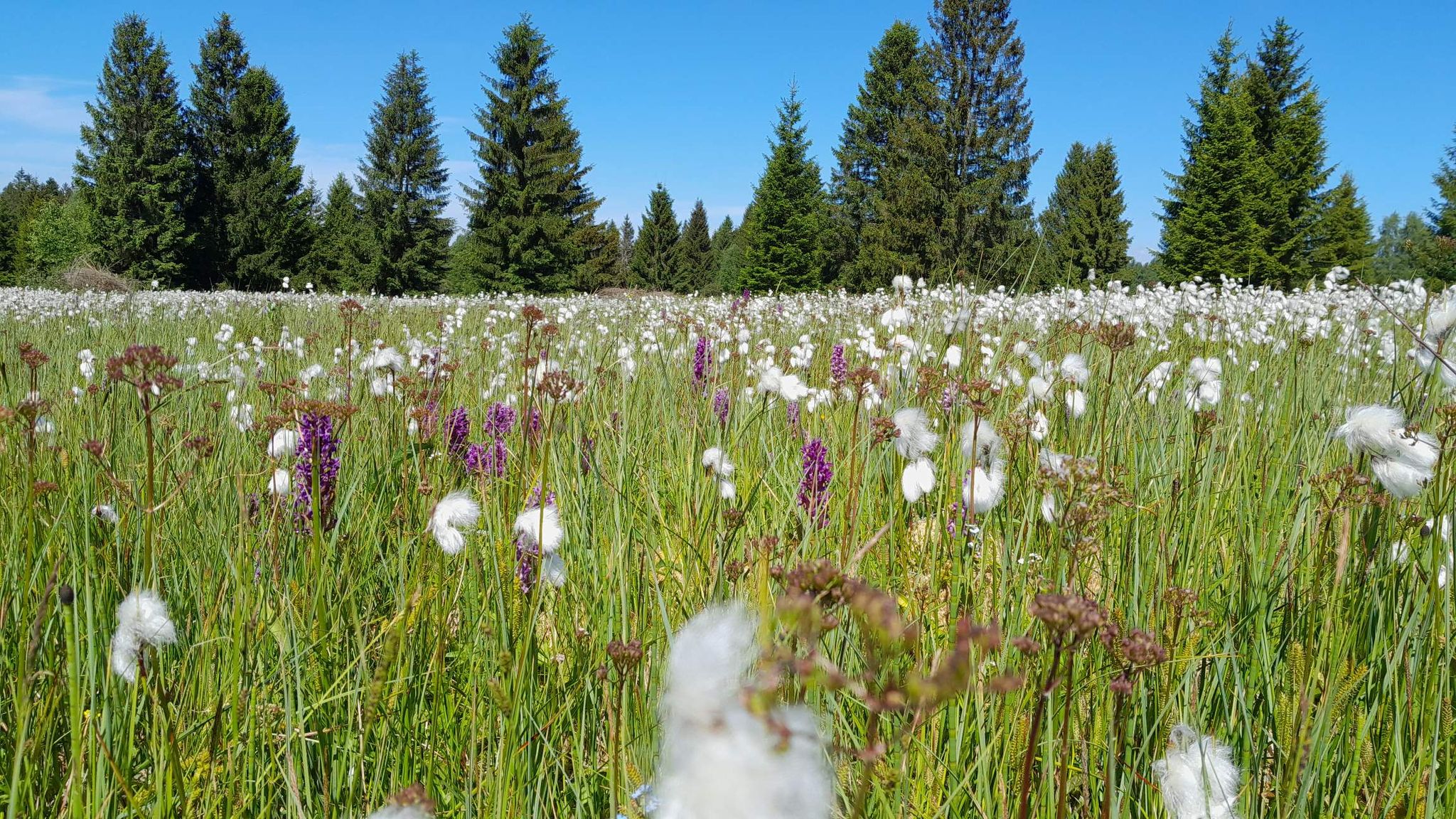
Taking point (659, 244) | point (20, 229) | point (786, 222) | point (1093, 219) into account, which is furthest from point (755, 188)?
point (20, 229)

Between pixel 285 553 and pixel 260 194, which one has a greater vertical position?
pixel 260 194

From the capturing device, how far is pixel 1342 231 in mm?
39875

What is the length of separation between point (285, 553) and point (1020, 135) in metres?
42.9

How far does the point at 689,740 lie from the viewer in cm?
47

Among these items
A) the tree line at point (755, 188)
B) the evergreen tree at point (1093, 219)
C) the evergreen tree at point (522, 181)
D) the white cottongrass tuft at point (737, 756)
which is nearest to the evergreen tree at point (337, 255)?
the tree line at point (755, 188)

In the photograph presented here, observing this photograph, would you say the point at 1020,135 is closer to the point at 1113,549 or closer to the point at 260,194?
the point at 260,194

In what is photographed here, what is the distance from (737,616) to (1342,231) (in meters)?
49.3

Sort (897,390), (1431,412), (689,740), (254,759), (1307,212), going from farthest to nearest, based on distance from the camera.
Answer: (1307,212) → (897,390) → (1431,412) → (254,759) → (689,740)

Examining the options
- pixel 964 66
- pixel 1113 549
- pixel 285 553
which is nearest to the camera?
pixel 285 553

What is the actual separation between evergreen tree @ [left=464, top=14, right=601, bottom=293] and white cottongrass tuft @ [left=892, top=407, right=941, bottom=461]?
39418mm

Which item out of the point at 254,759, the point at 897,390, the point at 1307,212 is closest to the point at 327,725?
the point at 254,759

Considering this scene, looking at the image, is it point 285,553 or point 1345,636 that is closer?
point 1345,636

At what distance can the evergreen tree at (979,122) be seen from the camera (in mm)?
37344

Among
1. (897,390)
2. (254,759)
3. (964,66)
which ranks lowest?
(254,759)
